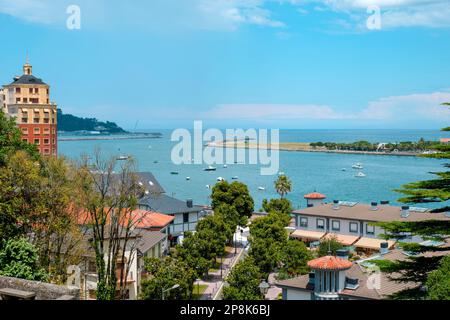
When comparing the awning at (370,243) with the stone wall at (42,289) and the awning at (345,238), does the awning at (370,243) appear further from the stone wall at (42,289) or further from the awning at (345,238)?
the stone wall at (42,289)

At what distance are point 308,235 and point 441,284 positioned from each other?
22.4 metres

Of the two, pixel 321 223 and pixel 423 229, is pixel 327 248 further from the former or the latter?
pixel 423 229

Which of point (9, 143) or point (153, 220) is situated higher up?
point (9, 143)

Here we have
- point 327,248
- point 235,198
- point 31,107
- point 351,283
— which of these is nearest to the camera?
point 351,283

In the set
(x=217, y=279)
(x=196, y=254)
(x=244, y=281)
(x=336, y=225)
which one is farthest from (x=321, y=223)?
(x=244, y=281)

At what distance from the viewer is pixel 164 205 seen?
1329 inches

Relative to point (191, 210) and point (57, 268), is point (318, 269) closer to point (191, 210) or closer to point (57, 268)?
point (57, 268)

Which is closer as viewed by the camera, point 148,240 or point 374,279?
point 374,279

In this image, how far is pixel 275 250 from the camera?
22.6m

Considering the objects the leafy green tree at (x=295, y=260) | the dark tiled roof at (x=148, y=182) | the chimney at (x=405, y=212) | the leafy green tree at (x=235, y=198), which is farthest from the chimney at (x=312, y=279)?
the dark tiled roof at (x=148, y=182)

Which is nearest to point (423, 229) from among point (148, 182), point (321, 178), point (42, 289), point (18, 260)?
point (42, 289)

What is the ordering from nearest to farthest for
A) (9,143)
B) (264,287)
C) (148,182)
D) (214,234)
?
(264,287) → (9,143) → (214,234) → (148,182)

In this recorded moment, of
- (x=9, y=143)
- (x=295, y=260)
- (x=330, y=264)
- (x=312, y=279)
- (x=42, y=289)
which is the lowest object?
(x=295, y=260)

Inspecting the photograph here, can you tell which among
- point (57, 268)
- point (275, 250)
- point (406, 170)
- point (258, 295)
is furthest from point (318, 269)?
point (406, 170)
